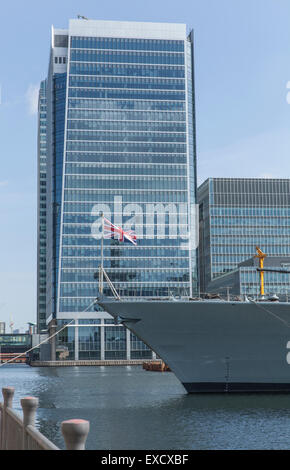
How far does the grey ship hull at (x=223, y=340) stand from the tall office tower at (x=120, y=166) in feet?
301

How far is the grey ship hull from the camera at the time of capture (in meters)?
35.4

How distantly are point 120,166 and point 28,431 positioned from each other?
419 feet

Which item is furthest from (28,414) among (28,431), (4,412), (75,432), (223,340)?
(223,340)

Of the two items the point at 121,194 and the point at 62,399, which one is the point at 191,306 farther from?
the point at 121,194

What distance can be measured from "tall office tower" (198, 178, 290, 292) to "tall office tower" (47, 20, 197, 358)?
2347 cm

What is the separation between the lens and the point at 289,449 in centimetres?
2080

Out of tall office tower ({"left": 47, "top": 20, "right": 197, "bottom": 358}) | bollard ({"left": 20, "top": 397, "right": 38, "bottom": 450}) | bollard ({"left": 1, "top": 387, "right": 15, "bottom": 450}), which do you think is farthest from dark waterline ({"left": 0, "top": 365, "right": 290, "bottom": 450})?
tall office tower ({"left": 47, "top": 20, "right": 197, "bottom": 358})

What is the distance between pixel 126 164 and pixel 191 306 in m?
101

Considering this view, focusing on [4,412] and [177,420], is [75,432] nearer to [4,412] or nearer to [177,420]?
[4,412]

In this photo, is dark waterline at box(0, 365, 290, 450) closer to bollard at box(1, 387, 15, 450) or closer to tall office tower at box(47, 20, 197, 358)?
bollard at box(1, 387, 15, 450)

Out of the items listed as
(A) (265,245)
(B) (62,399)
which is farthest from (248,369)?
(A) (265,245)

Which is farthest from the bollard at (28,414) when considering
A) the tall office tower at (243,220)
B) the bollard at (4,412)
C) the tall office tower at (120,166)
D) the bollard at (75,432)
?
the tall office tower at (243,220)

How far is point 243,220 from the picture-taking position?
157375 mm

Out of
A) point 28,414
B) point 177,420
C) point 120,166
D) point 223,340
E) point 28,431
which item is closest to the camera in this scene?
point 28,431
